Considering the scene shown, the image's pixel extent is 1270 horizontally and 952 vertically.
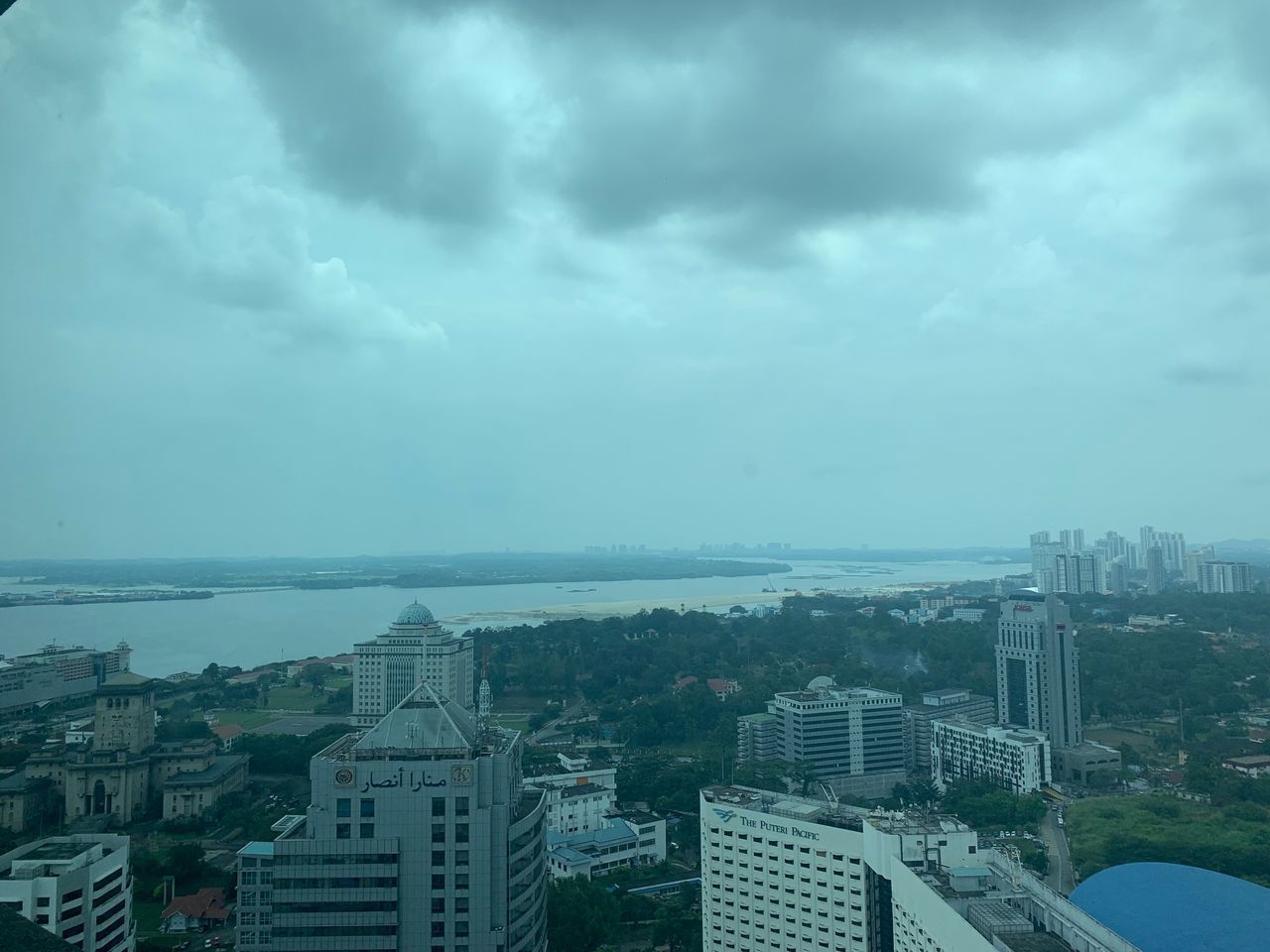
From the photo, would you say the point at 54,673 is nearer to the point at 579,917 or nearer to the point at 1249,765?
the point at 579,917

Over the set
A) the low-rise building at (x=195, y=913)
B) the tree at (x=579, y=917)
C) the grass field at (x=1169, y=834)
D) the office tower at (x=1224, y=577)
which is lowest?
the low-rise building at (x=195, y=913)

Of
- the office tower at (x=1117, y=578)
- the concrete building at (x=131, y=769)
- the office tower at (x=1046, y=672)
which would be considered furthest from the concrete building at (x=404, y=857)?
the office tower at (x=1117, y=578)

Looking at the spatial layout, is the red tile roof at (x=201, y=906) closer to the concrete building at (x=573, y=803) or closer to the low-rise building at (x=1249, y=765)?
the concrete building at (x=573, y=803)

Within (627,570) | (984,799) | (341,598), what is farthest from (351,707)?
(627,570)

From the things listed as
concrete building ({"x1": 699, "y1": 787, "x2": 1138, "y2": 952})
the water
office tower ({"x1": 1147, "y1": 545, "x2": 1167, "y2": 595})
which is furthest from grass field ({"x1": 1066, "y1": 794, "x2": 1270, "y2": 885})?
office tower ({"x1": 1147, "y1": 545, "x2": 1167, "y2": 595})

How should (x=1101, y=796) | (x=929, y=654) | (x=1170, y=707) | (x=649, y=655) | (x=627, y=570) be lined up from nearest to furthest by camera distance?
(x=1101, y=796) < (x=1170, y=707) < (x=929, y=654) < (x=649, y=655) < (x=627, y=570)

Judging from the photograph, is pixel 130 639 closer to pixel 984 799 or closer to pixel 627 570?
pixel 984 799
